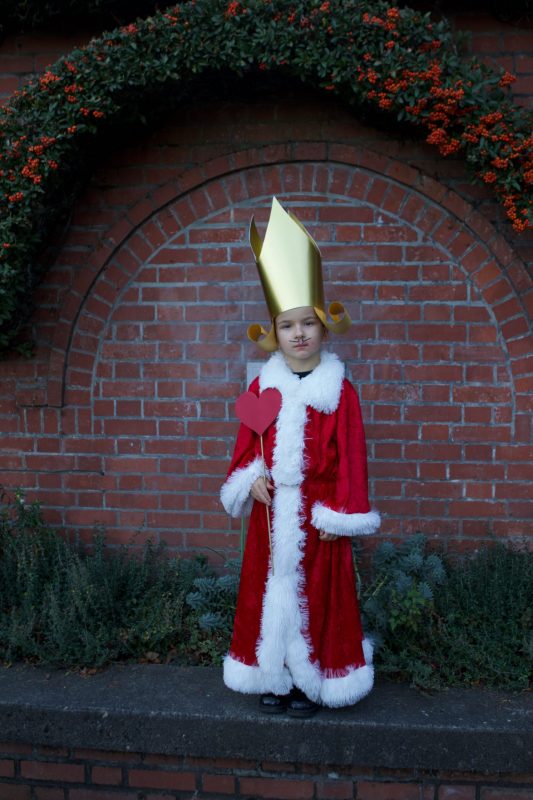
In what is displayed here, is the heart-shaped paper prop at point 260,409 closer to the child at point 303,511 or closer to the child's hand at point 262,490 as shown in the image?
the child at point 303,511

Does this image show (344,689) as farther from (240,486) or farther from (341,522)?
A: (240,486)

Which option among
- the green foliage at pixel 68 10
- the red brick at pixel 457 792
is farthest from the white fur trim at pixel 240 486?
the green foliage at pixel 68 10

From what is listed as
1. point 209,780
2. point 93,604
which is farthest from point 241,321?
point 209,780

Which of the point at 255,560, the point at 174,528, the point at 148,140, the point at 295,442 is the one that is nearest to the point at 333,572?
the point at 255,560

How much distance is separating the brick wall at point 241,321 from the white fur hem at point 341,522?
95cm

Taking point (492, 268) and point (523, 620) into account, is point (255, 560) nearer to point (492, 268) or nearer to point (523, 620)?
point (523, 620)

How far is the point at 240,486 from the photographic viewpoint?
261 centimetres

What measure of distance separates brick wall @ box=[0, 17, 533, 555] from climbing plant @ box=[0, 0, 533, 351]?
323 mm

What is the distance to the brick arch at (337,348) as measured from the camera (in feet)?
11.0

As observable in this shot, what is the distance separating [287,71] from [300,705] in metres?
2.75

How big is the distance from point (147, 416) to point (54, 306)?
30.4 inches

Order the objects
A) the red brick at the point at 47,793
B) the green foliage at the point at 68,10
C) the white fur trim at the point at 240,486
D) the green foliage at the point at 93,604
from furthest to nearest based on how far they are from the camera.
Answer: the green foliage at the point at 68,10
the green foliage at the point at 93,604
the red brick at the point at 47,793
the white fur trim at the point at 240,486

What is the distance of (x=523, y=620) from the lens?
2.94 m

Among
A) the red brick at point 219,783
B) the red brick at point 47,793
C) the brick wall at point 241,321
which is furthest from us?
the brick wall at point 241,321
